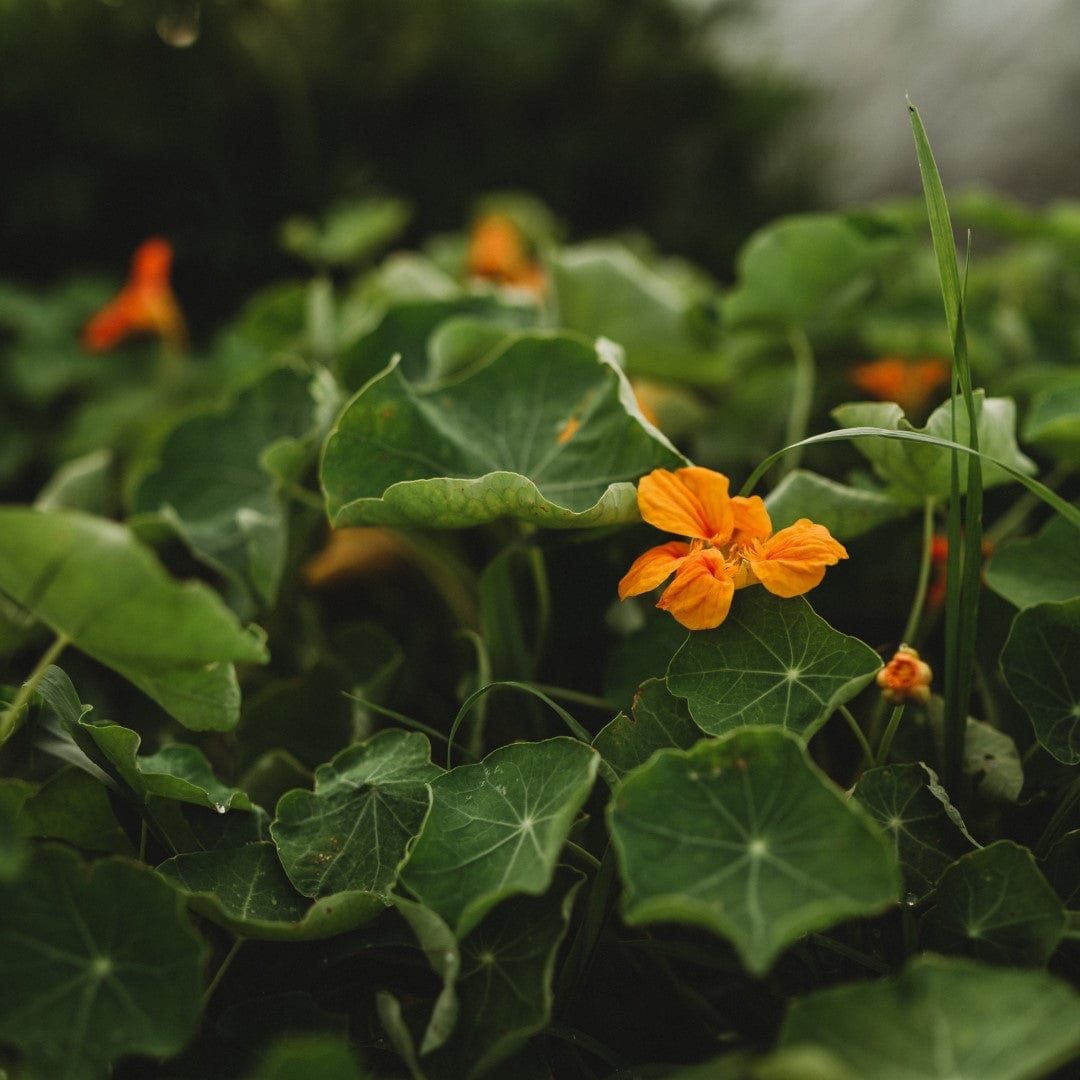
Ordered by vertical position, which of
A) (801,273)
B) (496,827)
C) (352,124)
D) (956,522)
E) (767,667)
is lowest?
(496,827)

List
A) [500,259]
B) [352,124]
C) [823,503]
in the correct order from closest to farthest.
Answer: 1. [823,503]
2. [500,259]
3. [352,124]

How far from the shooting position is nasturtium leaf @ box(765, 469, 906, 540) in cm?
69

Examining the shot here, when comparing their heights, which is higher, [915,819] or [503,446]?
[503,446]

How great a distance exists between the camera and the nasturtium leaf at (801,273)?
995 millimetres

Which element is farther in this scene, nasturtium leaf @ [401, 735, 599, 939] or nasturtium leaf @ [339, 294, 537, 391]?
nasturtium leaf @ [339, 294, 537, 391]

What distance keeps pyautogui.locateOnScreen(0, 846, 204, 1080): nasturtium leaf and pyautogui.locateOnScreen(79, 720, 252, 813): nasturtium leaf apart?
0.08 metres

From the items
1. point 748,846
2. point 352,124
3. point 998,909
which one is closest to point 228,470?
point 748,846

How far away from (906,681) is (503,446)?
0.38m

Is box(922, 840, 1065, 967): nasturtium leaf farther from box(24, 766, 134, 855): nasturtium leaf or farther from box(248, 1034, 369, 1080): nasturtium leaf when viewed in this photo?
box(24, 766, 134, 855): nasturtium leaf

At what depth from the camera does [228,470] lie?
0.96 m

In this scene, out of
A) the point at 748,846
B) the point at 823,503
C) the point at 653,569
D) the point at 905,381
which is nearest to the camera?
the point at 748,846

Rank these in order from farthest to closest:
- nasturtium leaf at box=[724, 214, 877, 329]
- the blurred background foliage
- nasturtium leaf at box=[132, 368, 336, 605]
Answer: the blurred background foliage < nasturtium leaf at box=[724, 214, 877, 329] < nasturtium leaf at box=[132, 368, 336, 605]

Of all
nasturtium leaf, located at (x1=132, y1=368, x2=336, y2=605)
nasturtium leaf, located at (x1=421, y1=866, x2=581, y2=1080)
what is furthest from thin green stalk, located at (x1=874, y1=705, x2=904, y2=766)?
nasturtium leaf, located at (x1=132, y1=368, x2=336, y2=605)

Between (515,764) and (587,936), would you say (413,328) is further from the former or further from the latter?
(587,936)
